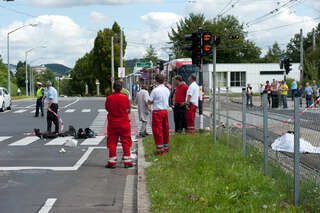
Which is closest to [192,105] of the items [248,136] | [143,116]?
[143,116]

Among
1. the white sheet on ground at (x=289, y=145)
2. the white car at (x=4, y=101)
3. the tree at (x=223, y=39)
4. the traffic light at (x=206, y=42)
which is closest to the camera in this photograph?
the white sheet on ground at (x=289, y=145)

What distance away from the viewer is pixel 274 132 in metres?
7.72

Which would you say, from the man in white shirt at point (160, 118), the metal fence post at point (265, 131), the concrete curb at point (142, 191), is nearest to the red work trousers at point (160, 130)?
the man in white shirt at point (160, 118)

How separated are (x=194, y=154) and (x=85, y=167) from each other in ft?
7.48

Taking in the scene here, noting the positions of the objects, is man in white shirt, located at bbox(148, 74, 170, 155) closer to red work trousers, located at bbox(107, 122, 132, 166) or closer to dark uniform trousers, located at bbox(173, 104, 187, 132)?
red work trousers, located at bbox(107, 122, 132, 166)

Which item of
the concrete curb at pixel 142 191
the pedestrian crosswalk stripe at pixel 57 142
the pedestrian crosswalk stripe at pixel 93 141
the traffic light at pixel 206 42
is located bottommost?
the pedestrian crosswalk stripe at pixel 93 141

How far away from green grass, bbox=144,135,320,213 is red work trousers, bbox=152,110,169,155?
1.35 ft

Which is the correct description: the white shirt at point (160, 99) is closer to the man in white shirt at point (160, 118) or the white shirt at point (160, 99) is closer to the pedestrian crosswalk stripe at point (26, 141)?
the man in white shirt at point (160, 118)

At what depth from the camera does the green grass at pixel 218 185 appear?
6027 millimetres

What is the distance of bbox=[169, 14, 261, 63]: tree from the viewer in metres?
74.0

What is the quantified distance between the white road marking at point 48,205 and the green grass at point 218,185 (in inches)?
54.4

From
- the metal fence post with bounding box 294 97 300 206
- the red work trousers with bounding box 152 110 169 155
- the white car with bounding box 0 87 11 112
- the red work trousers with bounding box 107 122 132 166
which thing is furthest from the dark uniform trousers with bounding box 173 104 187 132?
the white car with bounding box 0 87 11 112

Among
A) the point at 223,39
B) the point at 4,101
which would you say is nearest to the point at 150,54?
the point at 223,39

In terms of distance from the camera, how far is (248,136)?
9.78m
